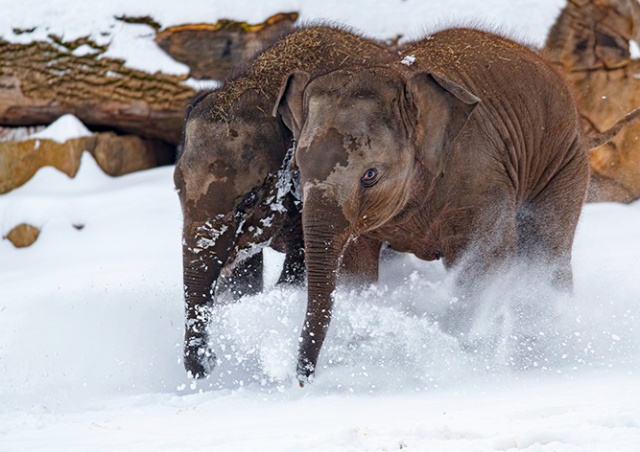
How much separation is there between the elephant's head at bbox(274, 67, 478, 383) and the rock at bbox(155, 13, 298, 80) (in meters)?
4.69

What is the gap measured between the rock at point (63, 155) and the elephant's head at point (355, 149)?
5212mm

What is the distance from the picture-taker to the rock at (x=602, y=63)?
9844 mm

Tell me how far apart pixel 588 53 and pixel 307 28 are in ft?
12.4

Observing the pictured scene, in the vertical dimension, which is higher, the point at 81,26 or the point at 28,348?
the point at 81,26

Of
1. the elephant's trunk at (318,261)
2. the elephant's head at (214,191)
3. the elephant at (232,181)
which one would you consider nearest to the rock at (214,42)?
the elephant at (232,181)

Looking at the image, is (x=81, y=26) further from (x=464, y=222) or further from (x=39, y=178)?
(x=464, y=222)

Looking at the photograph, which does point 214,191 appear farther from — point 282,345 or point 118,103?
point 118,103

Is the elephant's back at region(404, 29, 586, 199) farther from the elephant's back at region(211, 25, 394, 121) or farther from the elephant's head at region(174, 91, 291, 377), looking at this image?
the elephant's head at region(174, 91, 291, 377)

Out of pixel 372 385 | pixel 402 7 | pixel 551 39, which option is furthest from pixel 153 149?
pixel 372 385

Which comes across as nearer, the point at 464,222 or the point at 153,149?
the point at 464,222

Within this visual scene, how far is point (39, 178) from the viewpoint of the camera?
10.8 m

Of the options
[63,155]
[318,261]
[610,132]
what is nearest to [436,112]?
[318,261]

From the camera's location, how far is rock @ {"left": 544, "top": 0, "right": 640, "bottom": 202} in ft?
32.3

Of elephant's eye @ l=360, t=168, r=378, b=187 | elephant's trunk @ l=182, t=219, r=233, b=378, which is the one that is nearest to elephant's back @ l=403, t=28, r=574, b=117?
elephant's eye @ l=360, t=168, r=378, b=187
